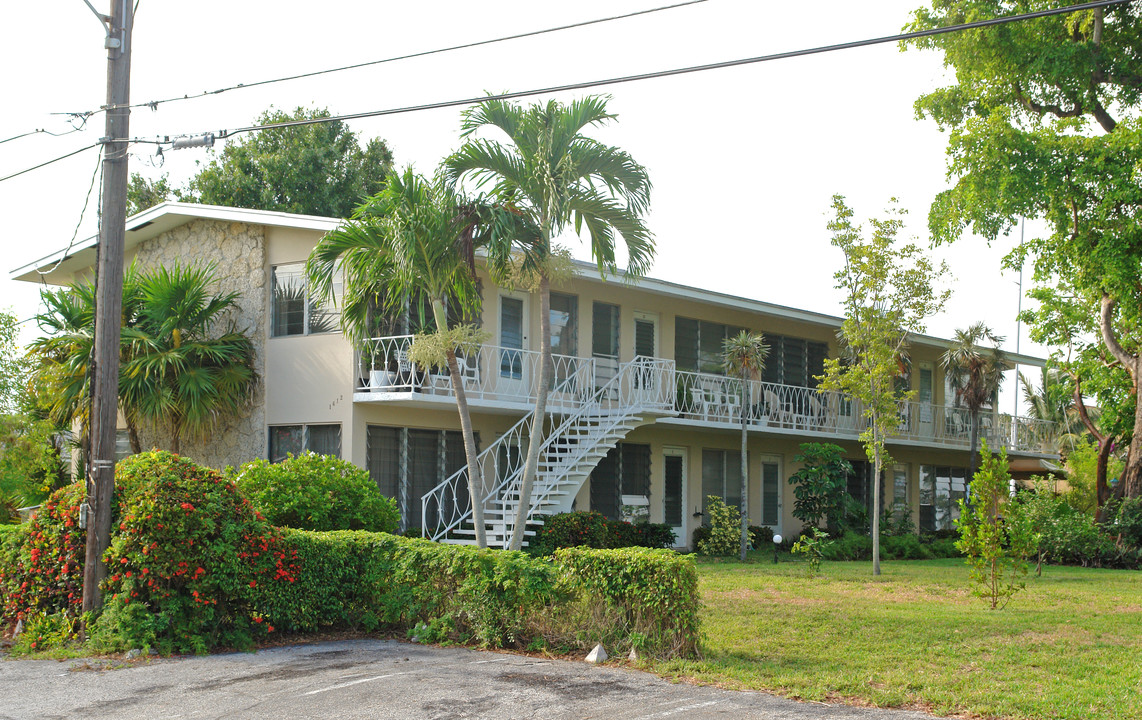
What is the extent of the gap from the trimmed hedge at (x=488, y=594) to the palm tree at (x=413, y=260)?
3.22m

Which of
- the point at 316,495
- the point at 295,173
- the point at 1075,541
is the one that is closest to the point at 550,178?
the point at 316,495

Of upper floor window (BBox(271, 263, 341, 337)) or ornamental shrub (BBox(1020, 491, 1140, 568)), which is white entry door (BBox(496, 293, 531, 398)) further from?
ornamental shrub (BBox(1020, 491, 1140, 568))

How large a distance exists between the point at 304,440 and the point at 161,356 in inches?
105

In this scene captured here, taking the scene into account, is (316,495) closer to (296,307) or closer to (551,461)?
(296,307)

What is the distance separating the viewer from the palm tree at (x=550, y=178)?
13.1 m

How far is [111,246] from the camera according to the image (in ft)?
33.9

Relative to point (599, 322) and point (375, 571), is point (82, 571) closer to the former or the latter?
point (375, 571)

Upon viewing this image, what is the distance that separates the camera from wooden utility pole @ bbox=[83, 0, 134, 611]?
1007cm

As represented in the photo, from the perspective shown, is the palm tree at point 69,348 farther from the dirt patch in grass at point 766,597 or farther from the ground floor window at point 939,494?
the ground floor window at point 939,494

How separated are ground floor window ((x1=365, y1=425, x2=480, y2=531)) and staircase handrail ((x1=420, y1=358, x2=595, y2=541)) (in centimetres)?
13

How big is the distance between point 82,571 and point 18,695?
7.30 feet

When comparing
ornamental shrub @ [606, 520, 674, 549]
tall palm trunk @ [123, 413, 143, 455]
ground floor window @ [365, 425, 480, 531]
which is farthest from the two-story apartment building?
ornamental shrub @ [606, 520, 674, 549]

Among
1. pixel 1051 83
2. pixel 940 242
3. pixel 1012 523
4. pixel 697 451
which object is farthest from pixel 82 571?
pixel 1051 83

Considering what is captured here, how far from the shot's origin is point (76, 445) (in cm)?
1888
